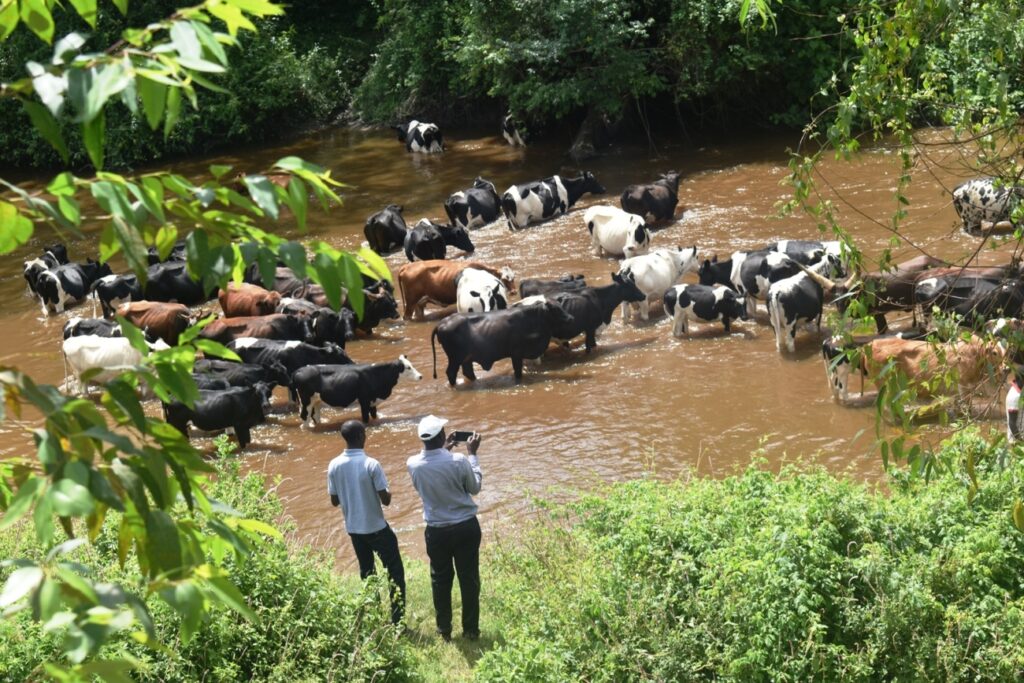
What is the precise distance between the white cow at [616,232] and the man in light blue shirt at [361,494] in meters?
9.85

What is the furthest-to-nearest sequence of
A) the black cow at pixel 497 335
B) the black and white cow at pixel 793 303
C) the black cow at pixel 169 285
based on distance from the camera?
1. the black cow at pixel 169 285
2. the black cow at pixel 497 335
3. the black and white cow at pixel 793 303

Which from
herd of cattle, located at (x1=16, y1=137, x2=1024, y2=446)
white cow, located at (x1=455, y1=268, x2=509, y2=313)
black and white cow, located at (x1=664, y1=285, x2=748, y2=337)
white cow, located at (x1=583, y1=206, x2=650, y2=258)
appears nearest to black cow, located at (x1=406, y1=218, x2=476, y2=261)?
herd of cattle, located at (x1=16, y1=137, x2=1024, y2=446)

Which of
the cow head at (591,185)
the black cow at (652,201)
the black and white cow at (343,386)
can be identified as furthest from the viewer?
the cow head at (591,185)

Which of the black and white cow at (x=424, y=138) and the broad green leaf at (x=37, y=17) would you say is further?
the black and white cow at (x=424, y=138)

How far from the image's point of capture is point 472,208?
19.8 meters

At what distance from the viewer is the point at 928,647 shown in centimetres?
574

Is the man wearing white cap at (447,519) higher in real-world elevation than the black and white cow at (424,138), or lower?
lower

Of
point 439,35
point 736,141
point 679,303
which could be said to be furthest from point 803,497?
point 439,35

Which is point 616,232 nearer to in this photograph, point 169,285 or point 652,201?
point 652,201

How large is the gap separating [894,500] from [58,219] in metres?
5.54

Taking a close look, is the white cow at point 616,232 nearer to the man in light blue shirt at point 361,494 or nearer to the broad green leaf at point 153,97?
the man in light blue shirt at point 361,494

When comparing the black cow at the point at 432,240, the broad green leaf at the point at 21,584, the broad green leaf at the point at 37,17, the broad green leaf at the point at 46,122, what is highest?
the broad green leaf at the point at 37,17

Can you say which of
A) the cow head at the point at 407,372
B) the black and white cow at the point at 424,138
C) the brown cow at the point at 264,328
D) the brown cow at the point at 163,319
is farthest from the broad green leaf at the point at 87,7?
the black and white cow at the point at 424,138

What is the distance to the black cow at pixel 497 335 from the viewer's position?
13.7 meters
